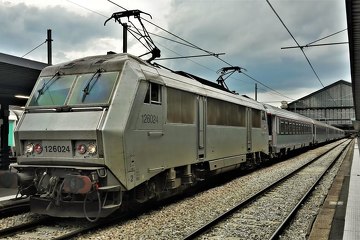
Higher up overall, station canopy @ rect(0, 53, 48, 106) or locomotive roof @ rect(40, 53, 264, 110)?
station canopy @ rect(0, 53, 48, 106)

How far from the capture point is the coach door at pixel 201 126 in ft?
33.9

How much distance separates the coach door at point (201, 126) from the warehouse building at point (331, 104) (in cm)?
8223

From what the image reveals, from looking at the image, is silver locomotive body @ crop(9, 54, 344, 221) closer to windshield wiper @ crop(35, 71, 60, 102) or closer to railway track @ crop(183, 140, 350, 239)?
windshield wiper @ crop(35, 71, 60, 102)

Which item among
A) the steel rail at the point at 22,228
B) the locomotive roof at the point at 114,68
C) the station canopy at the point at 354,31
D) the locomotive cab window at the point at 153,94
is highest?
the station canopy at the point at 354,31

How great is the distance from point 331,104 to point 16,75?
91.6 metres

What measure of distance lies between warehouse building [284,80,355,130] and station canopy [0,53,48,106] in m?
82.2

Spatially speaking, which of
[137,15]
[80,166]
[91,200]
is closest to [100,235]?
[91,200]

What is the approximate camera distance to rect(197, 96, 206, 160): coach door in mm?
10320

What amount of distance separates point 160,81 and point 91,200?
2821 millimetres

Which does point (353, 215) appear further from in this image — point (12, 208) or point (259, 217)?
point (12, 208)

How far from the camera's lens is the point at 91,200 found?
7.04 meters

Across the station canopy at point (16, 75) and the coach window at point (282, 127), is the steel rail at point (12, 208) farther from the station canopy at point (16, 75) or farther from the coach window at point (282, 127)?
the coach window at point (282, 127)

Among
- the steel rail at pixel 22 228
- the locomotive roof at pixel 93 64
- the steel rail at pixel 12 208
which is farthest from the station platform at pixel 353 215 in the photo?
the steel rail at pixel 12 208

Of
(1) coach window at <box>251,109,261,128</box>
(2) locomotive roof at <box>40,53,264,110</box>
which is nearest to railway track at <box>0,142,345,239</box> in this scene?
(2) locomotive roof at <box>40,53,264,110</box>
